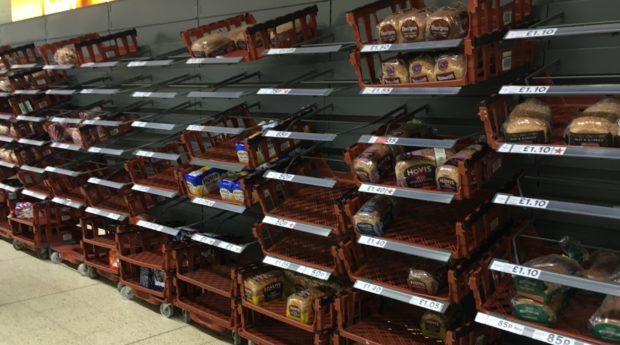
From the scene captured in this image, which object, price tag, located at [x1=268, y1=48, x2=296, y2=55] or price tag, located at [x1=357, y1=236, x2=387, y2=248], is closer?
price tag, located at [x1=357, y1=236, x2=387, y2=248]

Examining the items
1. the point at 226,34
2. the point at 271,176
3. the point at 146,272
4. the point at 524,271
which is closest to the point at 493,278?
the point at 524,271

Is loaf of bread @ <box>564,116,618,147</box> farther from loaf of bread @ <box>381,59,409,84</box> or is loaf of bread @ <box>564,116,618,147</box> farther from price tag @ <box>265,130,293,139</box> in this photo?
price tag @ <box>265,130,293,139</box>

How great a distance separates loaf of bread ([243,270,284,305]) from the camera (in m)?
3.32

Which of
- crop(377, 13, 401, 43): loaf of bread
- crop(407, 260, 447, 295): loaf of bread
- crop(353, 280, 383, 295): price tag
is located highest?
crop(377, 13, 401, 43): loaf of bread

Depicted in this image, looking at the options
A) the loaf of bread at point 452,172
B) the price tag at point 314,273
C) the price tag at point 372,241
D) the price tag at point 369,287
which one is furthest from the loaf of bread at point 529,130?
the price tag at point 314,273

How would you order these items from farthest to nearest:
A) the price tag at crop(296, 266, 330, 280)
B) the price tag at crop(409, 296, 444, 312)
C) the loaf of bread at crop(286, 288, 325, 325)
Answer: the loaf of bread at crop(286, 288, 325, 325), the price tag at crop(296, 266, 330, 280), the price tag at crop(409, 296, 444, 312)

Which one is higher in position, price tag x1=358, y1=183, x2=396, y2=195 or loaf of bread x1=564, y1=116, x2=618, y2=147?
loaf of bread x1=564, y1=116, x2=618, y2=147

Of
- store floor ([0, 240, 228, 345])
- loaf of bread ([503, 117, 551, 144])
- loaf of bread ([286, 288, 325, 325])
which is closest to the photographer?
loaf of bread ([503, 117, 551, 144])

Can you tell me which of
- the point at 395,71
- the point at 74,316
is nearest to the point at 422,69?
the point at 395,71

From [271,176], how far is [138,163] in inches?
62.7

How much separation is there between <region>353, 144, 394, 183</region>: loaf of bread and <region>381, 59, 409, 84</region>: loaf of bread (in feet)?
1.07

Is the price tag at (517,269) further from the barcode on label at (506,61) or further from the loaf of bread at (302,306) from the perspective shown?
the loaf of bread at (302,306)

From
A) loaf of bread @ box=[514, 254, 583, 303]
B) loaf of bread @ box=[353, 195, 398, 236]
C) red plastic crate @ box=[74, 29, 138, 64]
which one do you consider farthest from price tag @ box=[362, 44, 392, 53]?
red plastic crate @ box=[74, 29, 138, 64]

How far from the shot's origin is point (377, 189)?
104 inches
